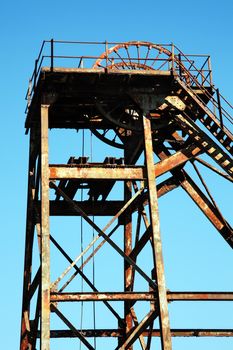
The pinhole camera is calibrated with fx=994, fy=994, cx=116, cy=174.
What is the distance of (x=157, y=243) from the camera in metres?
25.6

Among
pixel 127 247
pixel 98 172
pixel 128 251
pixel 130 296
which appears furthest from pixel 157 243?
pixel 127 247

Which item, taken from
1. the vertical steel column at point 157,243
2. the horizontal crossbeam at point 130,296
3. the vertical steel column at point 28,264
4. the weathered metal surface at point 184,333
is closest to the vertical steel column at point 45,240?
the horizontal crossbeam at point 130,296

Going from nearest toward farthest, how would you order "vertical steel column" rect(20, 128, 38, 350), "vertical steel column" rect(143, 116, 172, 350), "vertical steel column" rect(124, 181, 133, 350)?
"vertical steel column" rect(143, 116, 172, 350) → "vertical steel column" rect(20, 128, 38, 350) → "vertical steel column" rect(124, 181, 133, 350)

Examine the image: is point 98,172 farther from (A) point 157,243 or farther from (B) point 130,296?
(B) point 130,296

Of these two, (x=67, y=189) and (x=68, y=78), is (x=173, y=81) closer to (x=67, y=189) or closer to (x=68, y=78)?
(x=68, y=78)

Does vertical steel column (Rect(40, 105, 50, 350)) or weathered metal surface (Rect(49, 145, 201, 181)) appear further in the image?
weathered metal surface (Rect(49, 145, 201, 181))

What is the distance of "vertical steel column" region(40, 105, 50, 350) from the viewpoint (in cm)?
2405

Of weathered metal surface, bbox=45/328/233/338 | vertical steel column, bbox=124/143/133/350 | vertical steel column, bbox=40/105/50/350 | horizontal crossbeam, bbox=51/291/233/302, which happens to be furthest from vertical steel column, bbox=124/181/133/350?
vertical steel column, bbox=40/105/50/350

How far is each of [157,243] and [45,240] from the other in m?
2.91

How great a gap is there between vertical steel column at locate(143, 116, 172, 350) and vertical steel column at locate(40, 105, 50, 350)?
107 inches

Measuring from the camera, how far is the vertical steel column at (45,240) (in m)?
24.0

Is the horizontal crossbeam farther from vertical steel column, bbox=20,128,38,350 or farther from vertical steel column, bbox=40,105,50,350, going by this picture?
vertical steel column, bbox=20,128,38,350

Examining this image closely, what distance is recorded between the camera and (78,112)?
29.0 metres

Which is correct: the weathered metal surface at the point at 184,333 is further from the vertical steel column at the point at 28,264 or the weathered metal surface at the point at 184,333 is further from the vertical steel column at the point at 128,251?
the vertical steel column at the point at 128,251
